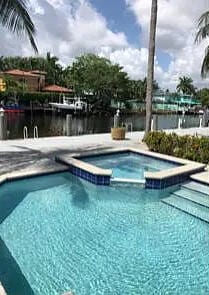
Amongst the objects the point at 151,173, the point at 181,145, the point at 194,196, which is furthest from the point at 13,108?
the point at 194,196

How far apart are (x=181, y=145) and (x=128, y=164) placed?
2.12m

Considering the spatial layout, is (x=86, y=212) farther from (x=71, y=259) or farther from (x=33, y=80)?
(x=33, y=80)

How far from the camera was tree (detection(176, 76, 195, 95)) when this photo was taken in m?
95.2

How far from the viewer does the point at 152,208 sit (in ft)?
26.8

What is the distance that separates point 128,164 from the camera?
1230cm

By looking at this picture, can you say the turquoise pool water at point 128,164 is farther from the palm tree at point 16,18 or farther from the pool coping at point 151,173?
the palm tree at point 16,18

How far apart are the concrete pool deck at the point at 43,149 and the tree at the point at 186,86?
3202 inches

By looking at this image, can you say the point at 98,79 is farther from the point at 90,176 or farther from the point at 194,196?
the point at 194,196

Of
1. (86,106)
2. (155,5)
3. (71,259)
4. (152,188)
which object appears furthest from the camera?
(86,106)

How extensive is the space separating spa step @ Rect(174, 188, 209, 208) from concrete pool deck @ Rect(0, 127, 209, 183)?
11.6 feet

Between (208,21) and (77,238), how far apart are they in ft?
44.6

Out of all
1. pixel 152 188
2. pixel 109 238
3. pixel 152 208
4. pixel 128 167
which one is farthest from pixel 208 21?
pixel 109 238

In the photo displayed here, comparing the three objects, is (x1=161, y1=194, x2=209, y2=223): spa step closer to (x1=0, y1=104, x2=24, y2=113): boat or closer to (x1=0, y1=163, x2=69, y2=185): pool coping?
(x1=0, y1=163, x2=69, y2=185): pool coping

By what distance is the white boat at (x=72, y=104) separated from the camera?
48531 mm
